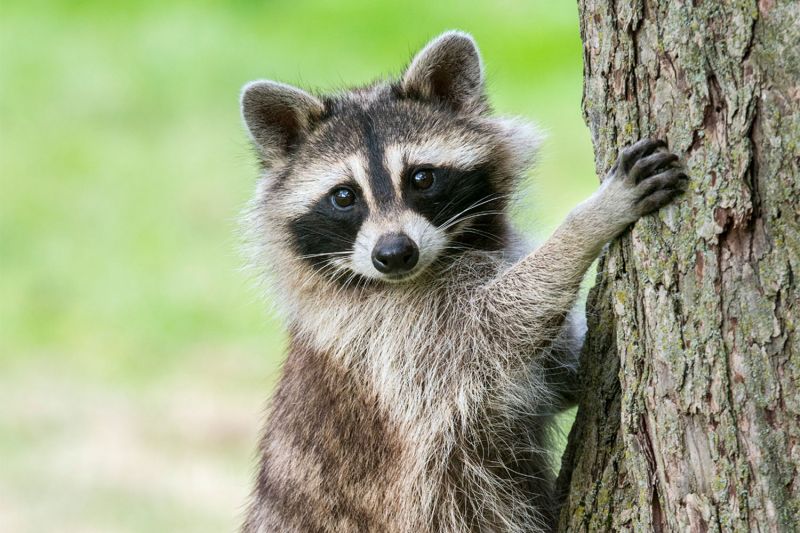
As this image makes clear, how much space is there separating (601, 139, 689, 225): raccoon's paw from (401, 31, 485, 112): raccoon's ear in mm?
1084

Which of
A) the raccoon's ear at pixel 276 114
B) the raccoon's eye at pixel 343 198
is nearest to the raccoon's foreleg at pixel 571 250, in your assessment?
the raccoon's eye at pixel 343 198

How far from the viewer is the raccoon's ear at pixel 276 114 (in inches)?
157

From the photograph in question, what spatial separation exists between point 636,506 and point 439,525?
2.84 feet

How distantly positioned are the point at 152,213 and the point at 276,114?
5429 millimetres

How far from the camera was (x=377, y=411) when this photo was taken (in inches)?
145

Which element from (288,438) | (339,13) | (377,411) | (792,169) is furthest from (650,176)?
(339,13)

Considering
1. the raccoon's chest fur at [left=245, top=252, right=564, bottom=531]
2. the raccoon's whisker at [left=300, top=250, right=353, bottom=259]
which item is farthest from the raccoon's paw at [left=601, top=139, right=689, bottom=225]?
the raccoon's whisker at [left=300, top=250, right=353, bottom=259]

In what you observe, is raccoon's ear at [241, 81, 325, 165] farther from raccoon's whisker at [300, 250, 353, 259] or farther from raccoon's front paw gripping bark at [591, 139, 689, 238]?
raccoon's front paw gripping bark at [591, 139, 689, 238]

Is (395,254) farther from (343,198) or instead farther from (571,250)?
(571,250)

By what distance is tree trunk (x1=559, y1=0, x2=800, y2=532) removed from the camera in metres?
2.52

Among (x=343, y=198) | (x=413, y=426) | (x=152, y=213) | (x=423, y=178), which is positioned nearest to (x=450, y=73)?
(x=423, y=178)

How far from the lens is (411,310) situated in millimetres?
3754

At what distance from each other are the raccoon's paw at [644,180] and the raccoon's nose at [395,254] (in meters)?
0.73

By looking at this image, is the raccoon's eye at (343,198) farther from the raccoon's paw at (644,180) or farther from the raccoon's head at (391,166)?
the raccoon's paw at (644,180)
